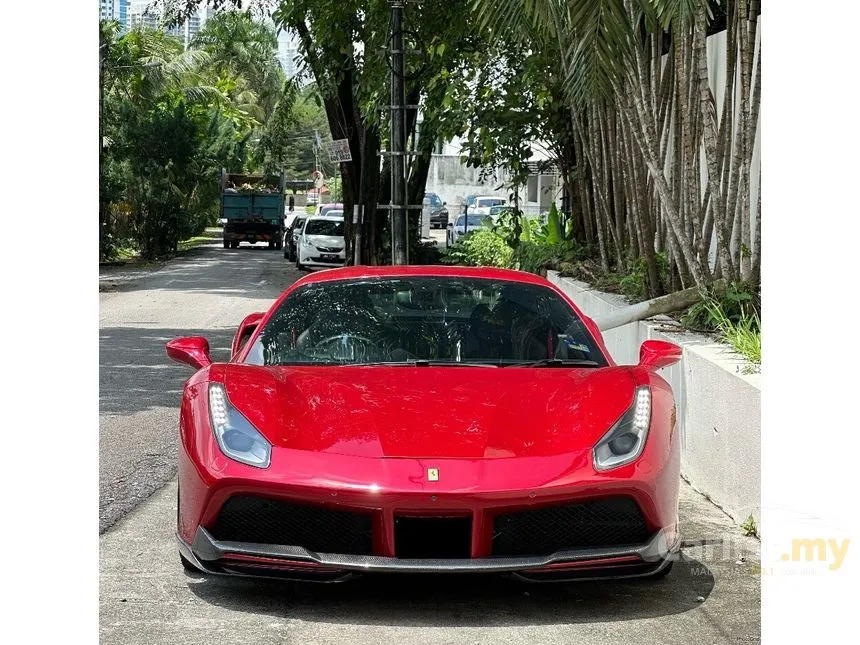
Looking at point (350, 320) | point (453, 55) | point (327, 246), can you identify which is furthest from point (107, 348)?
point (327, 246)

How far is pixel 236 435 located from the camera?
4.92 metres

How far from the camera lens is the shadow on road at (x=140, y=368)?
10625 millimetres

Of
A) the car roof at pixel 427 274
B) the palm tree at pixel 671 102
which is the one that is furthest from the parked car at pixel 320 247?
the car roof at pixel 427 274

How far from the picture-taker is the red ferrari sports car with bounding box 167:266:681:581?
15.1ft

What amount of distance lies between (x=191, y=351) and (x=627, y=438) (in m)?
2.17

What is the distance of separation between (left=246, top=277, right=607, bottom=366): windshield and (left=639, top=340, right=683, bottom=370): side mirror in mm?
221

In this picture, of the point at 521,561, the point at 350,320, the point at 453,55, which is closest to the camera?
the point at 521,561

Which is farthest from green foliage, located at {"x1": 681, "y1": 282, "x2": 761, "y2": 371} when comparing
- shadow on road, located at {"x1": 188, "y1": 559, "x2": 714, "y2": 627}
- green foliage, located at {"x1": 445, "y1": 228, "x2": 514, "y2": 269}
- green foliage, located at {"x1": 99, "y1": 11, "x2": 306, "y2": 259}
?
green foliage, located at {"x1": 99, "y1": 11, "x2": 306, "y2": 259}

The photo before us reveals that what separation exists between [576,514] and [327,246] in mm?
29793

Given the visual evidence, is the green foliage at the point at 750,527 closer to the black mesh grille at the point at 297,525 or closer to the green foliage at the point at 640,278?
the black mesh grille at the point at 297,525

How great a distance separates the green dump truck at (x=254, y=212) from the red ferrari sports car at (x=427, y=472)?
4226cm

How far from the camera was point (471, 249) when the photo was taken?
934 inches

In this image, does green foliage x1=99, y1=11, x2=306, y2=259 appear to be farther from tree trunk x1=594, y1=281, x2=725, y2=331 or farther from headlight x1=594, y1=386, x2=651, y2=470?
headlight x1=594, y1=386, x2=651, y2=470

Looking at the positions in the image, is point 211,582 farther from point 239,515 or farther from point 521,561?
point 521,561
